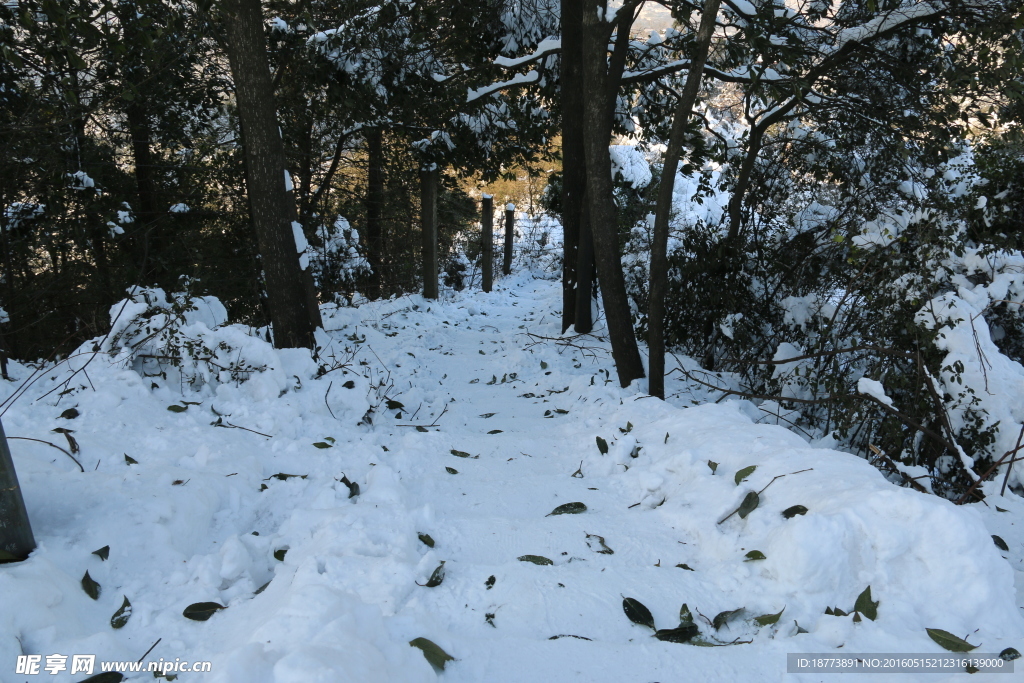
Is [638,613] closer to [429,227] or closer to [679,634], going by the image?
[679,634]

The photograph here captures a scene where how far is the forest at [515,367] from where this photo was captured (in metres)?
1.87

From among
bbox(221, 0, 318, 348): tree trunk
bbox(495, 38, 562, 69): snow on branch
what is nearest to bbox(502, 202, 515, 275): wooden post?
bbox(495, 38, 562, 69): snow on branch

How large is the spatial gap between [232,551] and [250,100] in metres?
3.85

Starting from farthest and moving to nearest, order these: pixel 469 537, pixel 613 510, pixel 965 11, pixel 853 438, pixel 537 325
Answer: pixel 537 325 < pixel 965 11 < pixel 853 438 < pixel 613 510 < pixel 469 537

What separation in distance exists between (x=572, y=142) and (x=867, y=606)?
20.2 feet

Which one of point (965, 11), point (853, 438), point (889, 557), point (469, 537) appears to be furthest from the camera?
point (965, 11)

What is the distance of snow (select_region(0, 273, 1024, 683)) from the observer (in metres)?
1.72

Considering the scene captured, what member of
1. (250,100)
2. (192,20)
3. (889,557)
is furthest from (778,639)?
(192,20)

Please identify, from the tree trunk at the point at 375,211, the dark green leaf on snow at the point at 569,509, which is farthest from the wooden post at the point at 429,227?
the dark green leaf on snow at the point at 569,509

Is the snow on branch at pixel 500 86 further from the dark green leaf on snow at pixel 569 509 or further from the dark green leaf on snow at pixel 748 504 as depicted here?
the dark green leaf on snow at pixel 748 504

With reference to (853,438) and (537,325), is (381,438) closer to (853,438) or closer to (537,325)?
(853,438)

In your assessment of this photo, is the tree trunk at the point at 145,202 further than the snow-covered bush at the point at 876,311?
Yes

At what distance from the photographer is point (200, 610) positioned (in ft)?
6.22

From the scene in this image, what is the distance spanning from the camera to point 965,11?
14.9 ft
